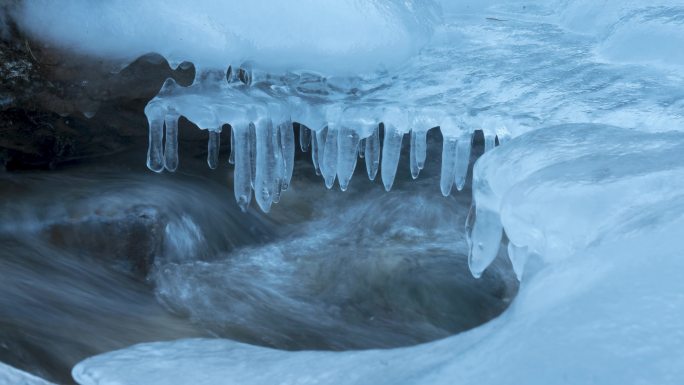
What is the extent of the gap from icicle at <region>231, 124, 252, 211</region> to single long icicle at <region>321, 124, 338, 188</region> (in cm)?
35

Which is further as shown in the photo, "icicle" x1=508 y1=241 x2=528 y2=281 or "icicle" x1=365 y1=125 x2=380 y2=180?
"icicle" x1=365 y1=125 x2=380 y2=180

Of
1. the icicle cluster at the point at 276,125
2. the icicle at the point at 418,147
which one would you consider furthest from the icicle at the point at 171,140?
the icicle at the point at 418,147

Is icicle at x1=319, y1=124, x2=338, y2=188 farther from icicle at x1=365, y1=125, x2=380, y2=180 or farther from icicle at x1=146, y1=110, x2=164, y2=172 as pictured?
icicle at x1=146, y1=110, x2=164, y2=172

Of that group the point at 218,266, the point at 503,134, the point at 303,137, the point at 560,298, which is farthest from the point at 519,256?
the point at 303,137

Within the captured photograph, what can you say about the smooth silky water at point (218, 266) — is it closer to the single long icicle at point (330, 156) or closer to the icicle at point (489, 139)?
the single long icicle at point (330, 156)

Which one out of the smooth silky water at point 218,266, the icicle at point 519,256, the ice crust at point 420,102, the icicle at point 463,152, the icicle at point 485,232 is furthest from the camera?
the icicle at point 463,152

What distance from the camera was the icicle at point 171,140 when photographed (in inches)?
136

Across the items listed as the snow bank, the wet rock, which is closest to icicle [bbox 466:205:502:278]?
the snow bank

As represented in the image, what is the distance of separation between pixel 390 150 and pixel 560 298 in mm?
2064

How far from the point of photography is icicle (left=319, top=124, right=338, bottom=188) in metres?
3.63

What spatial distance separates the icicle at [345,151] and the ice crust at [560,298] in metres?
1.12

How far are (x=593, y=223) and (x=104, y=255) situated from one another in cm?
238

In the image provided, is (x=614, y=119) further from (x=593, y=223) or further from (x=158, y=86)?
(x=158, y=86)

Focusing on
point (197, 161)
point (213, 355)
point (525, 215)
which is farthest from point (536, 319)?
point (197, 161)
